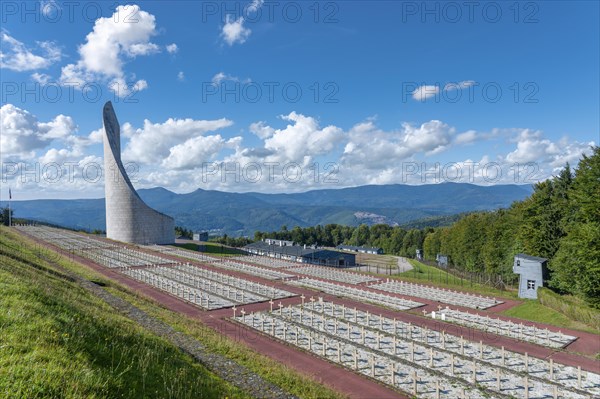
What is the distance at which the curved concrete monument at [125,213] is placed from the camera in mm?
81688

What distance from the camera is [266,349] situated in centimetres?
1872

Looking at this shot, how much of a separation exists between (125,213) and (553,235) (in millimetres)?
82708

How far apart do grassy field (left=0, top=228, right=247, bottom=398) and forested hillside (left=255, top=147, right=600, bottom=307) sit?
1290 inches

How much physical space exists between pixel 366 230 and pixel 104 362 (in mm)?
142620

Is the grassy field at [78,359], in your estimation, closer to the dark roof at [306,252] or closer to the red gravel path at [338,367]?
the red gravel path at [338,367]

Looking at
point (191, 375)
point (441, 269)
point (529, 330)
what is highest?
point (191, 375)

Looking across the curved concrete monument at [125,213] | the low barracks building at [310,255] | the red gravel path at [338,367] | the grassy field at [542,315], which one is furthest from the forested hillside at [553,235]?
the curved concrete monument at [125,213]

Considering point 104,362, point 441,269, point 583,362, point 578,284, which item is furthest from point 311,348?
point 441,269

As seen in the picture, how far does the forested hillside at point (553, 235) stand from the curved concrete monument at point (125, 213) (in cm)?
6888

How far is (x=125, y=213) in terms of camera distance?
3223 inches

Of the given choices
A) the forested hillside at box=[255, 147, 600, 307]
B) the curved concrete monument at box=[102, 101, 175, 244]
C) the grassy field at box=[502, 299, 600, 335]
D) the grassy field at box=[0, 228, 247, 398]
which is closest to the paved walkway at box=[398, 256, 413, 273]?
the forested hillside at box=[255, 147, 600, 307]

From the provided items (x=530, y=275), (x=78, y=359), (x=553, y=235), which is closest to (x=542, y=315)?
(x=530, y=275)

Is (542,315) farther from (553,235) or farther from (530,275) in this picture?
(553,235)

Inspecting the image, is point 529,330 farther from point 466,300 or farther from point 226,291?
point 226,291
